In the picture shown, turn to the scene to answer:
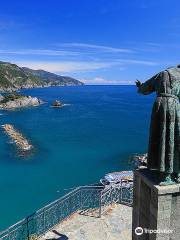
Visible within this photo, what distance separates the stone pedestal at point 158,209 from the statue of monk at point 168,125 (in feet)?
0.75

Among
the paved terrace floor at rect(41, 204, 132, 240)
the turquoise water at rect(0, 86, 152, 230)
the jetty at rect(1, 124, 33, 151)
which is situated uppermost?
the paved terrace floor at rect(41, 204, 132, 240)

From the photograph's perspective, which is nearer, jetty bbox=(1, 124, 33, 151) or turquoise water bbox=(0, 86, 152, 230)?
turquoise water bbox=(0, 86, 152, 230)

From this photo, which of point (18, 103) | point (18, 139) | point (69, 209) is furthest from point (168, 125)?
point (18, 103)

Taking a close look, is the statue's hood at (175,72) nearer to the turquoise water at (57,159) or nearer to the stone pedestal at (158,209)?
the stone pedestal at (158,209)

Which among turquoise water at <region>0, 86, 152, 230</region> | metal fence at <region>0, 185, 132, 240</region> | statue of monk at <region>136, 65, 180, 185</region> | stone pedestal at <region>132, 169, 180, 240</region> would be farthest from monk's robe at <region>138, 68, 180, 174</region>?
turquoise water at <region>0, 86, 152, 230</region>

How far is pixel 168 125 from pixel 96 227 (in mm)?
6411

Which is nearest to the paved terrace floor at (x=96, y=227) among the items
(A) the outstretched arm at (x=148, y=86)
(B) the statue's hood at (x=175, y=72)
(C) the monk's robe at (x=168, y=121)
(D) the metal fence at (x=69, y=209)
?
(D) the metal fence at (x=69, y=209)

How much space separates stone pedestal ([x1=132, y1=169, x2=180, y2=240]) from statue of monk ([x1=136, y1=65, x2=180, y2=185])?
23 centimetres

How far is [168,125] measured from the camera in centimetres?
707

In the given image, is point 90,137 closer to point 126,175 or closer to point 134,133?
point 134,133

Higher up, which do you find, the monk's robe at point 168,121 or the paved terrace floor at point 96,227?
the monk's robe at point 168,121

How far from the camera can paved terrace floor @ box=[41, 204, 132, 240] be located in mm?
11461

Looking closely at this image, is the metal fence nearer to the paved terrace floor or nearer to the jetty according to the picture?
the paved terrace floor

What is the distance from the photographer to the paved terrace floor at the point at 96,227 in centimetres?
1146
